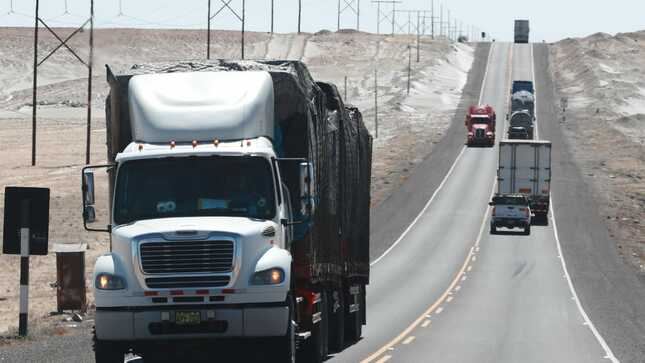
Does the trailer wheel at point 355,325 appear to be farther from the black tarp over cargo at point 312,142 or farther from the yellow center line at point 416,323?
the black tarp over cargo at point 312,142

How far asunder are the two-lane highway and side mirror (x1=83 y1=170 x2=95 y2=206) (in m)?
7.72

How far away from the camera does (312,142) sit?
21.8 metres

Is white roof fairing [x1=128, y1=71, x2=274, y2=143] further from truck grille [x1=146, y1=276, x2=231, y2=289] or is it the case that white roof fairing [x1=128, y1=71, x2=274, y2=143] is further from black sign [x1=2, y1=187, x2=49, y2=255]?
black sign [x1=2, y1=187, x2=49, y2=255]

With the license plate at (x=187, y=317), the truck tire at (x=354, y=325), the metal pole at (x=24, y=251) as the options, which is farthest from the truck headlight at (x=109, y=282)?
the truck tire at (x=354, y=325)

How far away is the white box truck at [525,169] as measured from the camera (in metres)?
78.1

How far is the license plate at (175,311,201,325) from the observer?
1903 centimetres

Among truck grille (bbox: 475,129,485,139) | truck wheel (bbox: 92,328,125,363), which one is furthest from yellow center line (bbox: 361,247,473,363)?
truck grille (bbox: 475,129,485,139)

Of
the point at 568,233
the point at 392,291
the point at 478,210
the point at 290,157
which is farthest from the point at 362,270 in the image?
the point at 478,210

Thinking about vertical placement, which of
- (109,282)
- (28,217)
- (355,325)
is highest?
(28,217)

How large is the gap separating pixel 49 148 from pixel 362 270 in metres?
83.7

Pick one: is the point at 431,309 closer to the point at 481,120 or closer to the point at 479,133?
the point at 481,120

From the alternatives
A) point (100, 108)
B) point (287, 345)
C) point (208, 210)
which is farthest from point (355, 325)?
point (100, 108)

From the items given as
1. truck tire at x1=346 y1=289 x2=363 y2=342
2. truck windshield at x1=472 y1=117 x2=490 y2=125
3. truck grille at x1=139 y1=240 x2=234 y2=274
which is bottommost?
truck tire at x1=346 y1=289 x2=363 y2=342

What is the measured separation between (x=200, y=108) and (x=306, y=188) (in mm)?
2034
